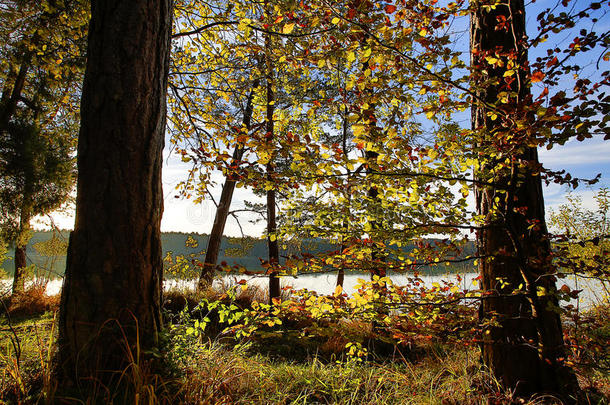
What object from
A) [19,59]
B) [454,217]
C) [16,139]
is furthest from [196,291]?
[454,217]

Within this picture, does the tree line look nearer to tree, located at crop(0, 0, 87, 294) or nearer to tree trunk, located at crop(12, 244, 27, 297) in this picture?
tree, located at crop(0, 0, 87, 294)

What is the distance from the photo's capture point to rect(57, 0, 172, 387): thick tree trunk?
183 cm

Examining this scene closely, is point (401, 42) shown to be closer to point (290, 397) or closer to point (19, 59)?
point (290, 397)

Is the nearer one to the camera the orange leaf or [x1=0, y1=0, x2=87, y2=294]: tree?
the orange leaf

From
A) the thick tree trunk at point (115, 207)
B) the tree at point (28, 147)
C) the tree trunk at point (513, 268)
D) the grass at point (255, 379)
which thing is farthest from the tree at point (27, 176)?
the tree trunk at point (513, 268)

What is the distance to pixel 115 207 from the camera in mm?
1851

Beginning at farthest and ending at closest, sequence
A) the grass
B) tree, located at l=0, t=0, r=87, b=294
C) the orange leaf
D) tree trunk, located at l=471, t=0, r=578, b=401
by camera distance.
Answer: tree, located at l=0, t=0, r=87, b=294, tree trunk, located at l=471, t=0, r=578, b=401, the grass, the orange leaf

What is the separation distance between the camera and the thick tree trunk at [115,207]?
1.83 m

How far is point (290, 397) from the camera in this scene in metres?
2.48

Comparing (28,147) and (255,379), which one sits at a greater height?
(28,147)

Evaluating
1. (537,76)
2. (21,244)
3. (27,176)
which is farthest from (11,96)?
(537,76)

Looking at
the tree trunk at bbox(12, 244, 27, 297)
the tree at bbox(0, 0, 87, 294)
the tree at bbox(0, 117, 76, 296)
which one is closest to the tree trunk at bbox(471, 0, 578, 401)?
the tree at bbox(0, 0, 87, 294)

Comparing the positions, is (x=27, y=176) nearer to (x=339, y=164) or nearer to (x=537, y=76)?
(x=339, y=164)

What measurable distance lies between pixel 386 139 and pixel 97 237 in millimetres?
1717
